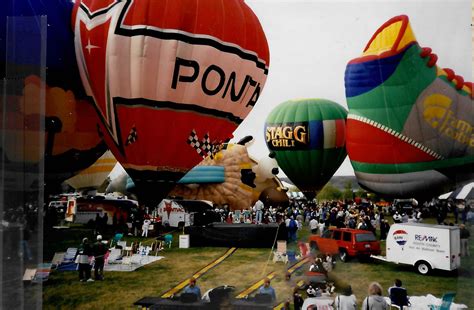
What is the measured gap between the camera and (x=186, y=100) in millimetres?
4934

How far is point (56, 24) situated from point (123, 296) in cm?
280

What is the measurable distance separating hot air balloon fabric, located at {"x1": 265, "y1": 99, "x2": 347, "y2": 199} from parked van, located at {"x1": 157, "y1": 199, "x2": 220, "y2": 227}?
184 centimetres

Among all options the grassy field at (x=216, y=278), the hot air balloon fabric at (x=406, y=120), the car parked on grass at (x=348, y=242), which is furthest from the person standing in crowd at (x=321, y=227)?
the hot air balloon fabric at (x=406, y=120)

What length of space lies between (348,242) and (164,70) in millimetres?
2597

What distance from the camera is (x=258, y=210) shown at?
6574mm

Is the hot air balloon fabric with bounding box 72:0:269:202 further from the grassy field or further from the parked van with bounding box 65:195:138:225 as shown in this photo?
the grassy field

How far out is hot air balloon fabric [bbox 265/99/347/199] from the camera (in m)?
7.80

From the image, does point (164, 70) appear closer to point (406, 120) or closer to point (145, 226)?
point (145, 226)

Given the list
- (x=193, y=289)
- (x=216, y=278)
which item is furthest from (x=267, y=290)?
(x=193, y=289)

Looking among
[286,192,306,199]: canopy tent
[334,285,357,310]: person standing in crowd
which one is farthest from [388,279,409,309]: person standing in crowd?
[286,192,306,199]: canopy tent

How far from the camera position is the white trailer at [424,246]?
448 cm

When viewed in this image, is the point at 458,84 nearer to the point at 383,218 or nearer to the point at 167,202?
the point at 383,218

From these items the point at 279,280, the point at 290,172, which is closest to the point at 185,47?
the point at 279,280

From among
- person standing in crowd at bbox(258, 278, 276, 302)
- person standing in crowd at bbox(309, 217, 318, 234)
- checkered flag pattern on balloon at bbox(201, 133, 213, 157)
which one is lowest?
person standing in crowd at bbox(258, 278, 276, 302)
